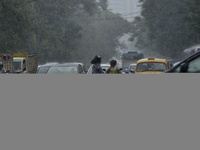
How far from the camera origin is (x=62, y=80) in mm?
7270

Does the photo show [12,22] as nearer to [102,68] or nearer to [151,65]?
[102,68]

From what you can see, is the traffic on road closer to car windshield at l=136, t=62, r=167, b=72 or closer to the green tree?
car windshield at l=136, t=62, r=167, b=72

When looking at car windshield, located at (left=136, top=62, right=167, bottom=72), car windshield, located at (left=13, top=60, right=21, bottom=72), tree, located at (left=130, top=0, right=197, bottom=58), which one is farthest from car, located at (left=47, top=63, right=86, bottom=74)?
tree, located at (left=130, top=0, right=197, bottom=58)

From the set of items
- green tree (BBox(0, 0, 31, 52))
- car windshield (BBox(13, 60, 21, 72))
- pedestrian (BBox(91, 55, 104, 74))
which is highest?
green tree (BBox(0, 0, 31, 52))

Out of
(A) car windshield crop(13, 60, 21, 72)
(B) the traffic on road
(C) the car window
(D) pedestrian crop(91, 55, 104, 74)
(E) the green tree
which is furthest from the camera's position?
(E) the green tree

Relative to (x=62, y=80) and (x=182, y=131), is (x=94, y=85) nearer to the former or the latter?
(x=62, y=80)

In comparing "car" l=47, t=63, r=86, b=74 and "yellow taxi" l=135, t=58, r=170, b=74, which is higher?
"yellow taxi" l=135, t=58, r=170, b=74

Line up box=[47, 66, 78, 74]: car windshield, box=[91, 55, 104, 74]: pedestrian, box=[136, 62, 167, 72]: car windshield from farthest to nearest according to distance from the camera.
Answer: box=[136, 62, 167, 72]: car windshield < box=[47, 66, 78, 74]: car windshield < box=[91, 55, 104, 74]: pedestrian

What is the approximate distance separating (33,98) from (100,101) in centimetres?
81

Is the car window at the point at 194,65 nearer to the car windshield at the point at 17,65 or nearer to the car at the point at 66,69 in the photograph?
the car at the point at 66,69

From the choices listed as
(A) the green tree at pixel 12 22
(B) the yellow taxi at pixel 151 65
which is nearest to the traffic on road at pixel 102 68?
(B) the yellow taxi at pixel 151 65

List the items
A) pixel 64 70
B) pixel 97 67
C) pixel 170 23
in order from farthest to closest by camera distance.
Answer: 1. pixel 170 23
2. pixel 64 70
3. pixel 97 67

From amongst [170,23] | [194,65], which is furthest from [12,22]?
[194,65]

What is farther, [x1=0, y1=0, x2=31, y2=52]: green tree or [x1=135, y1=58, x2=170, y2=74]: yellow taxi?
[x1=0, y1=0, x2=31, y2=52]: green tree
